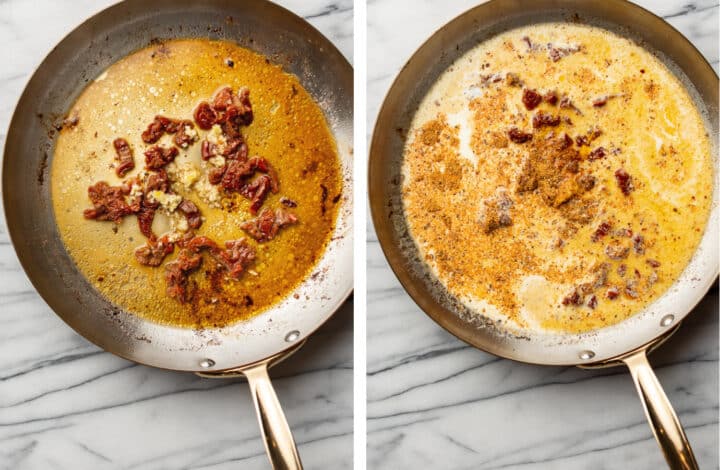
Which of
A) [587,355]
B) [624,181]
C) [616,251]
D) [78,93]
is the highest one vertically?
[78,93]

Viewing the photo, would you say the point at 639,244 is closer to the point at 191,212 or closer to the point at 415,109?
the point at 415,109

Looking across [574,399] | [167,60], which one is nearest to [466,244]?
[574,399]

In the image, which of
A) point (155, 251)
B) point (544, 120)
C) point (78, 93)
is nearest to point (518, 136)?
point (544, 120)

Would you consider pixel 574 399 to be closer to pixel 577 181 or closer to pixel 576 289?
pixel 576 289

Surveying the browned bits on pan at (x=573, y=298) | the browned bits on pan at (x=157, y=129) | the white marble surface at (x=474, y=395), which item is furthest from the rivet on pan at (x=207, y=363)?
the browned bits on pan at (x=573, y=298)

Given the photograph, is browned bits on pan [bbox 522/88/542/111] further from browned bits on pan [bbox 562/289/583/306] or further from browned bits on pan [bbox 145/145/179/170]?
browned bits on pan [bbox 145/145/179/170]

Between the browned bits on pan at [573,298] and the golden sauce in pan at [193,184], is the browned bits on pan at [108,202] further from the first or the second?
the browned bits on pan at [573,298]
